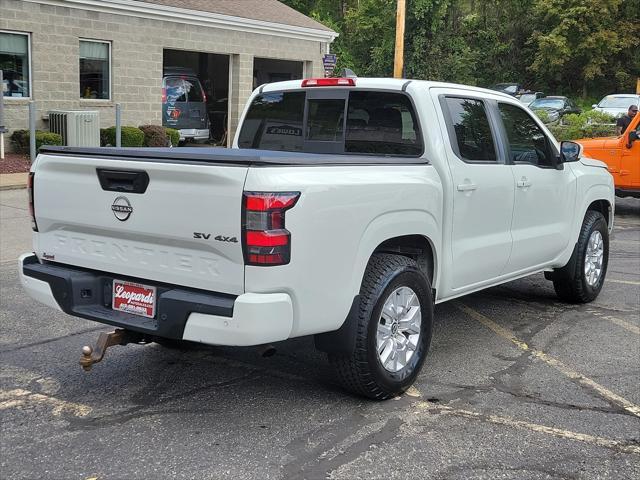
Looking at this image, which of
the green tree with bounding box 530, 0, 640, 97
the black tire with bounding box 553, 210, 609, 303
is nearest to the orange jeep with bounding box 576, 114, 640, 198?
the black tire with bounding box 553, 210, 609, 303

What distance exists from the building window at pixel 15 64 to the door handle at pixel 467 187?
14875 mm

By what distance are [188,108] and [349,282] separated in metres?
18.5

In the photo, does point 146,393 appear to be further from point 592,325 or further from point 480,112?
point 592,325

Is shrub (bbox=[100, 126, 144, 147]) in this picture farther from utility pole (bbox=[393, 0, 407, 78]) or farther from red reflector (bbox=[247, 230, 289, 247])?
red reflector (bbox=[247, 230, 289, 247])

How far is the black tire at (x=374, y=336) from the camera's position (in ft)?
13.7

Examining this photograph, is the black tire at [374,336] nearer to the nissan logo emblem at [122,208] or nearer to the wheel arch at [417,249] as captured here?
the wheel arch at [417,249]

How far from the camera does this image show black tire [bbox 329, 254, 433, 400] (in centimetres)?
419

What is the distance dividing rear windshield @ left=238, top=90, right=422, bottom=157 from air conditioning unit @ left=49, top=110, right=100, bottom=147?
11948 millimetres

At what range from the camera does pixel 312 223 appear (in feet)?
12.3

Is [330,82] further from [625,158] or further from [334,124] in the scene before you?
[625,158]

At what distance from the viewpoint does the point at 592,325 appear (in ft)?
21.0

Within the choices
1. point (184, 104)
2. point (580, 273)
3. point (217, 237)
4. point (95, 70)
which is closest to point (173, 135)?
point (184, 104)

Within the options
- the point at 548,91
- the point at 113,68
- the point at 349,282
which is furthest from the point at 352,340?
the point at 548,91

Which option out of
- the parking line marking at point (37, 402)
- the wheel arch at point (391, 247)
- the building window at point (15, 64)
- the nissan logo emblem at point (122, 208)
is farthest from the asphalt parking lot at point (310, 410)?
the building window at point (15, 64)
